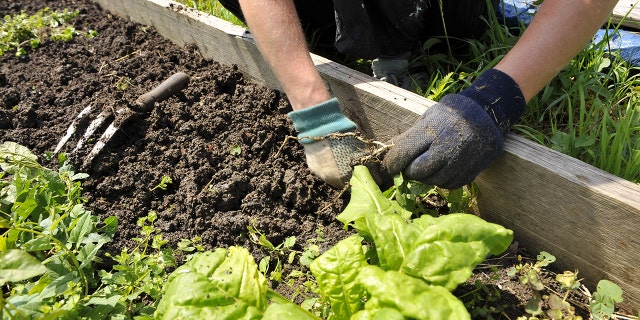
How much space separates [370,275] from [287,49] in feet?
3.45

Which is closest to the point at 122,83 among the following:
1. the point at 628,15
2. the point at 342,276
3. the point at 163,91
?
the point at 163,91

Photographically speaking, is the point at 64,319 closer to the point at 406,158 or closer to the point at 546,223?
the point at 406,158

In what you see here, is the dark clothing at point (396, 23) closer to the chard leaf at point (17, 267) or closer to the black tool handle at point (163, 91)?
A: the black tool handle at point (163, 91)

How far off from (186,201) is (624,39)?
6.98 ft

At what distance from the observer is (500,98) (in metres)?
1.66

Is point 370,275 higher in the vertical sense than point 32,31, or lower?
lower

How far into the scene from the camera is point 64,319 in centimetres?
147

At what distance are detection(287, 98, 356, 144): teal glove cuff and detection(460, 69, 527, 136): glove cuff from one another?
0.45m

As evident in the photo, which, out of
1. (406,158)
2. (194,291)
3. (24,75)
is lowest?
(406,158)

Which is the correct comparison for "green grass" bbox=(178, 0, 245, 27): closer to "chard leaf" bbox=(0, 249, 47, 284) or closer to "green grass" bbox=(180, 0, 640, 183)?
"green grass" bbox=(180, 0, 640, 183)

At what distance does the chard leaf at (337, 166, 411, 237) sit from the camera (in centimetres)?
154

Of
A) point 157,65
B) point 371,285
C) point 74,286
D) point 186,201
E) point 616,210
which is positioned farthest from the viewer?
point 157,65

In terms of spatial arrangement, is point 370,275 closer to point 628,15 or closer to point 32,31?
point 628,15

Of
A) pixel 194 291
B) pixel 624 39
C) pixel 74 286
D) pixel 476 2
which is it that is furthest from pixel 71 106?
pixel 624 39
